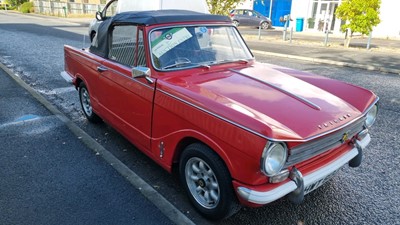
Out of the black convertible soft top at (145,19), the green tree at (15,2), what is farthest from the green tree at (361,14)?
the green tree at (15,2)

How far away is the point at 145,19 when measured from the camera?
3.44 m

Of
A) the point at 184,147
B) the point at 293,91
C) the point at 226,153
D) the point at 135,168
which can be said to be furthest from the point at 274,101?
the point at 135,168

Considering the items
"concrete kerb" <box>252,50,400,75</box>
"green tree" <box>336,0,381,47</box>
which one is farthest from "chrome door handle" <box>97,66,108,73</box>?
"green tree" <box>336,0,381,47</box>

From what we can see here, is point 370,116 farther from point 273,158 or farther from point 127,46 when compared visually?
point 127,46

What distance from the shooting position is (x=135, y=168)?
371cm

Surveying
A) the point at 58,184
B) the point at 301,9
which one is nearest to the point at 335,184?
the point at 58,184

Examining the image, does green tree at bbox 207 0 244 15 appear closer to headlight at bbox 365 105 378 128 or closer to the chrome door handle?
the chrome door handle

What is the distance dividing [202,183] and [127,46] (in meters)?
1.92

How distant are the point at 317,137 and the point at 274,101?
0.52 m

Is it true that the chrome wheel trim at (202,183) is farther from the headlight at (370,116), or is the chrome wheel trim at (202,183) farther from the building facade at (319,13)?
the building facade at (319,13)

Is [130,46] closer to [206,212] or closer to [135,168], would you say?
[135,168]

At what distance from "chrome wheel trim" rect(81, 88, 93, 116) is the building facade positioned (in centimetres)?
1522

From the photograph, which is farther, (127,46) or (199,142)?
(127,46)

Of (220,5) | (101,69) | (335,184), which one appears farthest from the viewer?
(220,5)
